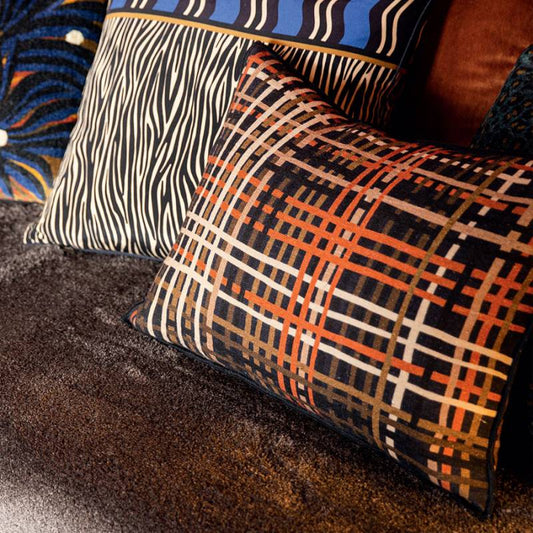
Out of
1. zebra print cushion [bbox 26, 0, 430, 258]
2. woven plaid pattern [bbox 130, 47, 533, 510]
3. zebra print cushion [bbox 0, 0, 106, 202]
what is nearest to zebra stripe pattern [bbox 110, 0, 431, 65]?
zebra print cushion [bbox 26, 0, 430, 258]

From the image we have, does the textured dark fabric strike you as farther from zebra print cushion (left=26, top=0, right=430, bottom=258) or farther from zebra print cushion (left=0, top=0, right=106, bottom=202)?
zebra print cushion (left=0, top=0, right=106, bottom=202)

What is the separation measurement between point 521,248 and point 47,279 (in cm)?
69

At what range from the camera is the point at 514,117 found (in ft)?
2.18

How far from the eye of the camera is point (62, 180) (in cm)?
96

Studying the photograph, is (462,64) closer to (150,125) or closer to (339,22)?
(339,22)

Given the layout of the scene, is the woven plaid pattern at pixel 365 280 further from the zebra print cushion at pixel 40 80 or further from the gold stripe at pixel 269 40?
the zebra print cushion at pixel 40 80

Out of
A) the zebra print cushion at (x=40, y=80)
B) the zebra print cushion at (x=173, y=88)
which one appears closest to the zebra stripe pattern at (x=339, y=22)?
the zebra print cushion at (x=173, y=88)

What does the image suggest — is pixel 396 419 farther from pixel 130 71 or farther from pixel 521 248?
pixel 130 71

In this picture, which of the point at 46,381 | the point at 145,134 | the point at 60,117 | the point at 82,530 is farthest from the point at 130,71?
the point at 82,530

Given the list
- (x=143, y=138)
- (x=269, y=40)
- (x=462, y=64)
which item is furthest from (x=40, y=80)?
(x=462, y=64)

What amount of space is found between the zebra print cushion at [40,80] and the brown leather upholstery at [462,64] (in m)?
0.61

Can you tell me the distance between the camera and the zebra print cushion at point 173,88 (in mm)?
801

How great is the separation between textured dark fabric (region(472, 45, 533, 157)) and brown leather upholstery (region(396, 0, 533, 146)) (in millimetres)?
103

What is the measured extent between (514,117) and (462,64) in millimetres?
216
